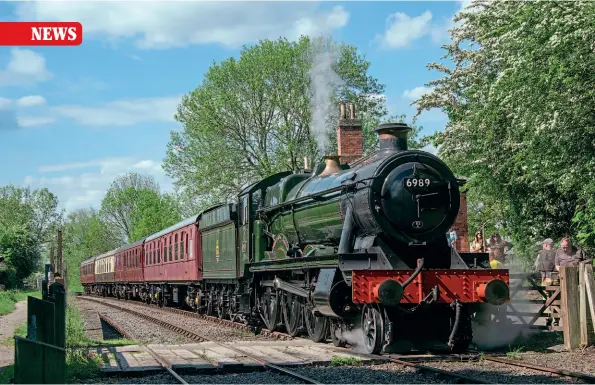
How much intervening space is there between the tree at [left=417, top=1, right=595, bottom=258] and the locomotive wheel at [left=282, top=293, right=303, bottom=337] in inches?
272

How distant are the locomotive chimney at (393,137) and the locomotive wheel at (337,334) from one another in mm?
3137

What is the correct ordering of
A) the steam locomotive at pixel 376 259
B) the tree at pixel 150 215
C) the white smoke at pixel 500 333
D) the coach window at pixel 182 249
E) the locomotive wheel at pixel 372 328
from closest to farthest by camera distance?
the steam locomotive at pixel 376 259 < the locomotive wheel at pixel 372 328 < the white smoke at pixel 500 333 < the coach window at pixel 182 249 < the tree at pixel 150 215

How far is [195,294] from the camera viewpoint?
994 inches

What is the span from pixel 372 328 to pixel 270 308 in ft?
17.1

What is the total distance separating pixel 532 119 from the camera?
17438 mm

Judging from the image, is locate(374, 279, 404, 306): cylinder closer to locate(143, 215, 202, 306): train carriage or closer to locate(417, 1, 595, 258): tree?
locate(417, 1, 595, 258): tree

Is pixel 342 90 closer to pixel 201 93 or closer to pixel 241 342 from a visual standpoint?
pixel 201 93

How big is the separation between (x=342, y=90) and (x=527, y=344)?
93.0 feet

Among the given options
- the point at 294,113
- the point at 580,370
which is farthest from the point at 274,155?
the point at 580,370

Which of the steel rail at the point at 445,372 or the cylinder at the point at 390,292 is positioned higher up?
the cylinder at the point at 390,292

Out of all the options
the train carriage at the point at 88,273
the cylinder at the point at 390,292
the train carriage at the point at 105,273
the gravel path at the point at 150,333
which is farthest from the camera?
the train carriage at the point at 88,273

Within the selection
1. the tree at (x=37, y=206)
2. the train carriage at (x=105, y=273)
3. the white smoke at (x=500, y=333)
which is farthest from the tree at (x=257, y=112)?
the tree at (x=37, y=206)

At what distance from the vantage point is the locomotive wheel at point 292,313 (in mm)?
14539

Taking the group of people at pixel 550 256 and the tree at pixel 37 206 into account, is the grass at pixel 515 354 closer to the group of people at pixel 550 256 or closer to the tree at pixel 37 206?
the group of people at pixel 550 256
